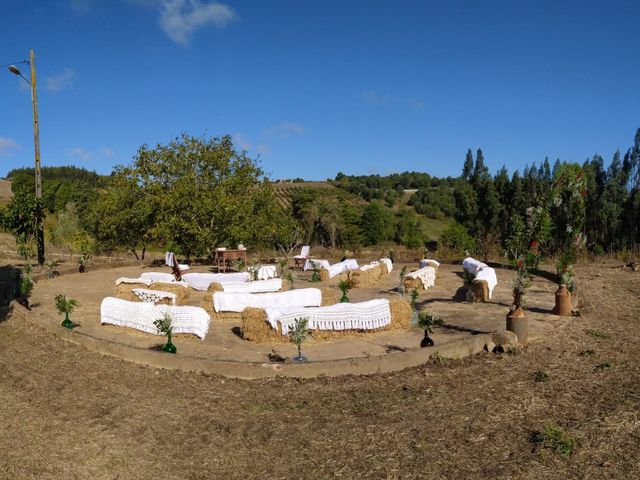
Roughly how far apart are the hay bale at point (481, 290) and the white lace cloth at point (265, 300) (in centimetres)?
383

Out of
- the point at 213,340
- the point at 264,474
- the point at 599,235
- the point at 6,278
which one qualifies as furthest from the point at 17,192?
the point at 599,235

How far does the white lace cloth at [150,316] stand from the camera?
924 cm

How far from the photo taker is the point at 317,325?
9.11m

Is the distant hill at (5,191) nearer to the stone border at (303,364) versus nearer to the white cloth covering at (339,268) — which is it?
the white cloth covering at (339,268)

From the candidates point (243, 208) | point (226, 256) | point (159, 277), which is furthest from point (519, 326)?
point (243, 208)

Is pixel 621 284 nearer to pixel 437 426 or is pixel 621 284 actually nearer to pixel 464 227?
pixel 437 426

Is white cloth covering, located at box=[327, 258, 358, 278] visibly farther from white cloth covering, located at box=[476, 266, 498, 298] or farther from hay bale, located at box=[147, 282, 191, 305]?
hay bale, located at box=[147, 282, 191, 305]

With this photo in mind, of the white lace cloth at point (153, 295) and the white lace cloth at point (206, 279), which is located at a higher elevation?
the white lace cloth at point (206, 279)

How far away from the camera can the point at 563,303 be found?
10859mm

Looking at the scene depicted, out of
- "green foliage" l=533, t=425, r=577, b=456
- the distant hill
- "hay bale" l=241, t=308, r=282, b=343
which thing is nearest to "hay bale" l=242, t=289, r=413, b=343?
"hay bale" l=241, t=308, r=282, b=343

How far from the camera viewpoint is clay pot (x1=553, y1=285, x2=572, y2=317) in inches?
427

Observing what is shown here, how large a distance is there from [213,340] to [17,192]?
49.3 feet

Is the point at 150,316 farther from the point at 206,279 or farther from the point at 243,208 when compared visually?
the point at 243,208

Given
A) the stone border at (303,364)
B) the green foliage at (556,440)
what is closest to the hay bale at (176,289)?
the stone border at (303,364)
